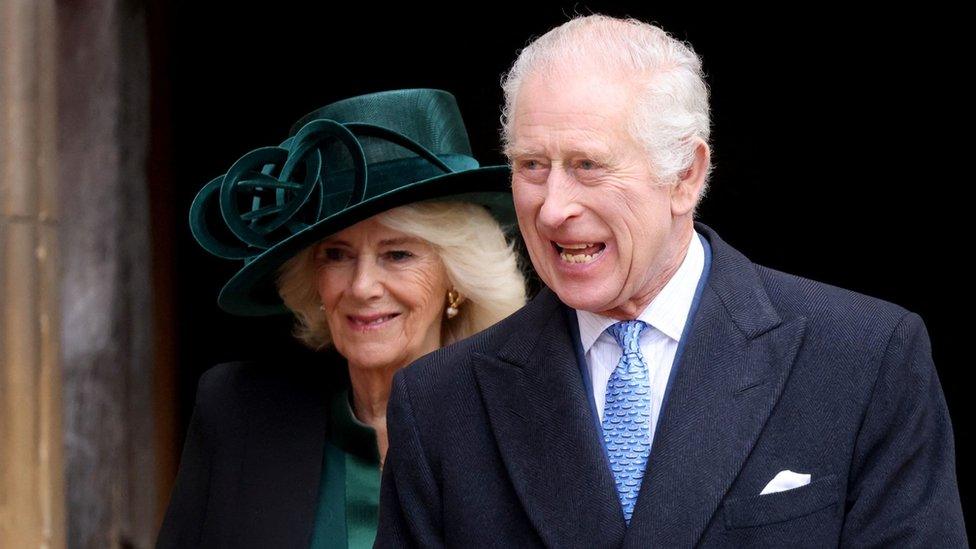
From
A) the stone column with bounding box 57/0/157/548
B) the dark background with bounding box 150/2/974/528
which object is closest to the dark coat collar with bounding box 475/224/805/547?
the stone column with bounding box 57/0/157/548

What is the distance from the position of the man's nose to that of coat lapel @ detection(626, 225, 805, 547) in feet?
0.99

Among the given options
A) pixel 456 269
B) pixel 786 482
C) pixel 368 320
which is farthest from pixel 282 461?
pixel 786 482

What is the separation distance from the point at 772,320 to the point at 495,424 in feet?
1.59

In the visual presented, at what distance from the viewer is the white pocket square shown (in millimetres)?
2264

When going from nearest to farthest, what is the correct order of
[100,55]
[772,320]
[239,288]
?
[772,320] < [239,288] < [100,55]

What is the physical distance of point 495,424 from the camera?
98.3 inches

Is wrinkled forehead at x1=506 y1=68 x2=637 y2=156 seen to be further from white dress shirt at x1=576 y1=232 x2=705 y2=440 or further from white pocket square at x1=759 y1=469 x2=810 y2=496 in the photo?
white pocket square at x1=759 y1=469 x2=810 y2=496

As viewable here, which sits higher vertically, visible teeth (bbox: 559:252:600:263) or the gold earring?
visible teeth (bbox: 559:252:600:263)

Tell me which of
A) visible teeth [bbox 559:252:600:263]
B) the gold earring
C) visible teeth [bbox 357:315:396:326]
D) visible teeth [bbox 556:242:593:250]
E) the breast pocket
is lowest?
the breast pocket

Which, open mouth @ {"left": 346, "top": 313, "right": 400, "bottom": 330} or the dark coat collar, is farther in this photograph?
open mouth @ {"left": 346, "top": 313, "right": 400, "bottom": 330}

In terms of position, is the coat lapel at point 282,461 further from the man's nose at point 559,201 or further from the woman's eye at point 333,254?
the man's nose at point 559,201

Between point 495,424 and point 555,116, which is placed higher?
Answer: point 555,116

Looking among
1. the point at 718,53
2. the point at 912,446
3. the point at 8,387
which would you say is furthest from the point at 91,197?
the point at 912,446

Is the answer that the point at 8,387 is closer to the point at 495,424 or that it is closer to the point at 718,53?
the point at 495,424
